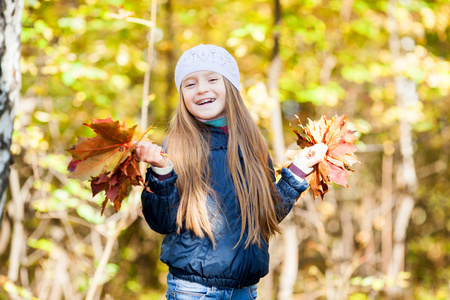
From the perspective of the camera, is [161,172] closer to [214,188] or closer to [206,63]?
[214,188]

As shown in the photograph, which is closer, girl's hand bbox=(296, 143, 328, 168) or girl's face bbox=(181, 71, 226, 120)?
girl's hand bbox=(296, 143, 328, 168)

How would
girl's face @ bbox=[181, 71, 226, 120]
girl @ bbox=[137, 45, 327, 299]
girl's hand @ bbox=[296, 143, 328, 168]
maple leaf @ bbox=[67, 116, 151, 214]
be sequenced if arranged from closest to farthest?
maple leaf @ bbox=[67, 116, 151, 214]
girl @ bbox=[137, 45, 327, 299]
girl's hand @ bbox=[296, 143, 328, 168]
girl's face @ bbox=[181, 71, 226, 120]

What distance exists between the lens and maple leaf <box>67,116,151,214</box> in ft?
4.78

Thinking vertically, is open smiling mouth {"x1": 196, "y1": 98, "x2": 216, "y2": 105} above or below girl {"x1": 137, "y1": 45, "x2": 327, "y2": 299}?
above

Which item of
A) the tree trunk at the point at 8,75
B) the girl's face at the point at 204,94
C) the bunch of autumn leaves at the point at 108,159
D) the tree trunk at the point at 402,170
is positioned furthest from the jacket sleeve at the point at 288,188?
the tree trunk at the point at 402,170

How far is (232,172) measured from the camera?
186cm

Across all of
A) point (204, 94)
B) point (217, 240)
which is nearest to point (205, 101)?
point (204, 94)

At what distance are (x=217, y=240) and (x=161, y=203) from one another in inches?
10.8

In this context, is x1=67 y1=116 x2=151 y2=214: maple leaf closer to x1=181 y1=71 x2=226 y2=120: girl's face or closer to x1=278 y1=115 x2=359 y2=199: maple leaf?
x1=181 y1=71 x2=226 y2=120: girl's face

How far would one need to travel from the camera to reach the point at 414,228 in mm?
7363

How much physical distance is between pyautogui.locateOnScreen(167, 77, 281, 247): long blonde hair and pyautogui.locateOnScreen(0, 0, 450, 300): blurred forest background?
0.89 metres

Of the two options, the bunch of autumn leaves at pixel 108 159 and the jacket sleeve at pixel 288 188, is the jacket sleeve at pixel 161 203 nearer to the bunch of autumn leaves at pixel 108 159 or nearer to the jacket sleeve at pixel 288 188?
the bunch of autumn leaves at pixel 108 159

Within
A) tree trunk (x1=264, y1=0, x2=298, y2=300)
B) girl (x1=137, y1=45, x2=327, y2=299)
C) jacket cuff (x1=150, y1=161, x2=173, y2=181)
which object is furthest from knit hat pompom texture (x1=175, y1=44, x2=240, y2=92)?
tree trunk (x1=264, y1=0, x2=298, y2=300)

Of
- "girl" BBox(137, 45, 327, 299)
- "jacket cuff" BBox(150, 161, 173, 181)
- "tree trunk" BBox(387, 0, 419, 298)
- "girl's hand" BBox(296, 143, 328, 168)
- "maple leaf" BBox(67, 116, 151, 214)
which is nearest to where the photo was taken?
"maple leaf" BBox(67, 116, 151, 214)
